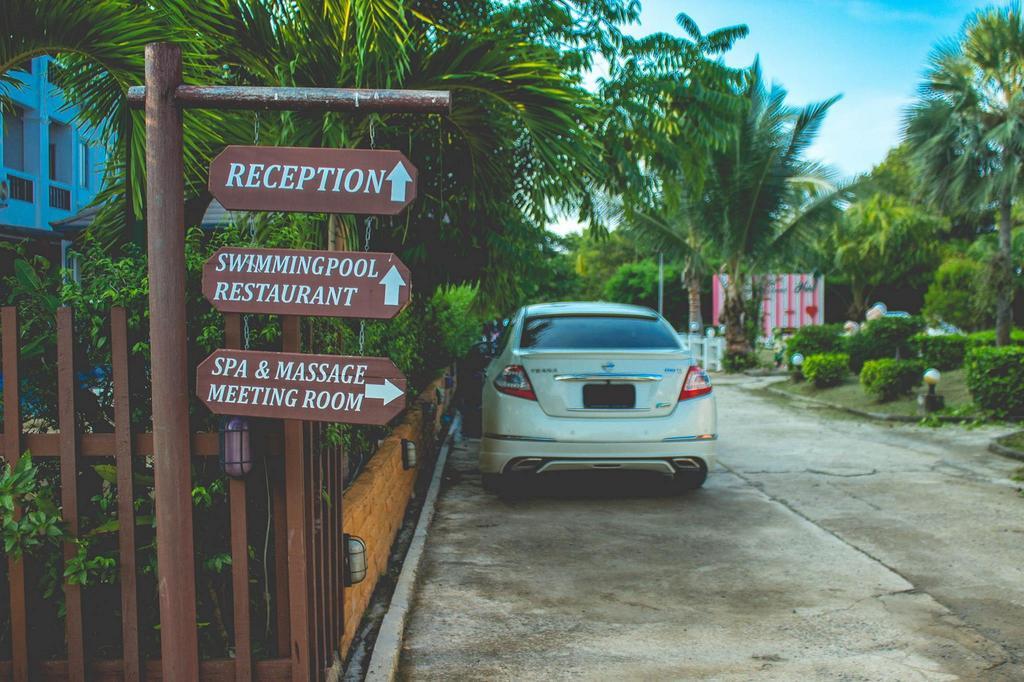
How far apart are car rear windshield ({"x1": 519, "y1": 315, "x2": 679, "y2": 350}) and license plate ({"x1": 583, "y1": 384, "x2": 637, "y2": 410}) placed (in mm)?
419

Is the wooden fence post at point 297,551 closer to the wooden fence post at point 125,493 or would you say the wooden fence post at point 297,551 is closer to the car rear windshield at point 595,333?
the wooden fence post at point 125,493

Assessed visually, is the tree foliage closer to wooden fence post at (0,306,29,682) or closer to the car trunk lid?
the car trunk lid

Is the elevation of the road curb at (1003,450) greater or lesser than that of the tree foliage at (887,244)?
lesser

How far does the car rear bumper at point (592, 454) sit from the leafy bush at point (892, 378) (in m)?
8.57

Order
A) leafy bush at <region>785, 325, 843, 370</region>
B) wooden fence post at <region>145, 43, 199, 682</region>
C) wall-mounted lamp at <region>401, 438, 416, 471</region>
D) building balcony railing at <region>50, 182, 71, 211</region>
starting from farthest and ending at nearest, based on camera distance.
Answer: building balcony railing at <region>50, 182, 71, 211</region>
leafy bush at <region>785, 325, 843, 370</region>
wall-mounted lamp at <region>401, 438, 416, 471</region>
wooden fence post at <region>145, 43, 199, 682</region>

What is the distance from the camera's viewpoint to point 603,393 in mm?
6918

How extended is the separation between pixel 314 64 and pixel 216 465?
10.3ft

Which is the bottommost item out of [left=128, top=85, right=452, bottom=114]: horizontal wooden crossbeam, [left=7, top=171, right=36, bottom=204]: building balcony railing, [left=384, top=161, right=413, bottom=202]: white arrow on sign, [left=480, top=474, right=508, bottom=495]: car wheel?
[left=480, top=474, right=508, bottom=495]: car wheel

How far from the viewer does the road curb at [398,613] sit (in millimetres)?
3822

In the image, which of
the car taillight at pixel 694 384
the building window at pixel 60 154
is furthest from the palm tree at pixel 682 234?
the car taillight at pixel 694 384

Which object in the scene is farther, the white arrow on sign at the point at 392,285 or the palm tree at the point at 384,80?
the palm tree at the point at 384,80

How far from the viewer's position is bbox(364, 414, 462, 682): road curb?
3.82m

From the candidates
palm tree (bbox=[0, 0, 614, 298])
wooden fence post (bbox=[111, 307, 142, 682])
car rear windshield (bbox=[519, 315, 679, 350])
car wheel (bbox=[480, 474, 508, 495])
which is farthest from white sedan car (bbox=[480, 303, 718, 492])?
wooden fence post (bbox=[111, 307, 142, 682])

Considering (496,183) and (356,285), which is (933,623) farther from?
(496,183)
